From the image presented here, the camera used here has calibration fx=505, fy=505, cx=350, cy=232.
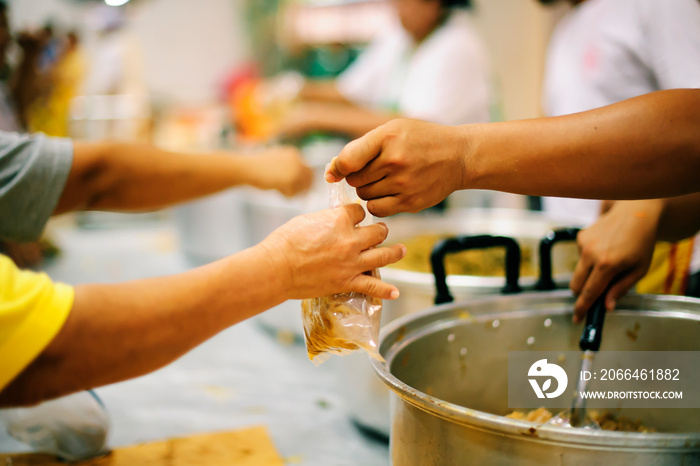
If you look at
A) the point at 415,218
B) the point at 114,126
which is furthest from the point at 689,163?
the point at 114,126

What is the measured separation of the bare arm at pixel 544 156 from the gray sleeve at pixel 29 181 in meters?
0.69

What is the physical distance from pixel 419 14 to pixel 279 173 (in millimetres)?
1146

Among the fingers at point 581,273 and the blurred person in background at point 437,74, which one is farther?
the blurred person in background at point 437,74

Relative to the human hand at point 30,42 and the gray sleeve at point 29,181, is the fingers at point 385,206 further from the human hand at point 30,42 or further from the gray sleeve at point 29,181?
the human hand at point 30,42

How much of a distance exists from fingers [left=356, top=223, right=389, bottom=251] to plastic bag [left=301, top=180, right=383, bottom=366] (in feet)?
0.10

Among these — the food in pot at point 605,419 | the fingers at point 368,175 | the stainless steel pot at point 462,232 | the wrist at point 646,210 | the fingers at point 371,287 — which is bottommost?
the food in pot at point 605,419

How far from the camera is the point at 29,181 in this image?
1013 millimetres

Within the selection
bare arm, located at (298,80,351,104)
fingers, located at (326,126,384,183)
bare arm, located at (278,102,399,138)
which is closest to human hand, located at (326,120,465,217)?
fingers, located at (326,126,384,183)

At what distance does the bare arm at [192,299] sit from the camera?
0.59 m

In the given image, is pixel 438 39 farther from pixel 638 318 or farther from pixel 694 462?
pixel 694 462

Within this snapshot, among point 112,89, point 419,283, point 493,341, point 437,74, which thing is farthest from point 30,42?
point 493,341

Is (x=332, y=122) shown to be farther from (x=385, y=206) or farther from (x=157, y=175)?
(x=385, y=206)

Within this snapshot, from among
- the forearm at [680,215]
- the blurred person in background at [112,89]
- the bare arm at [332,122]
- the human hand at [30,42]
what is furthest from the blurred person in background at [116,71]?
the forearm at [680,215]

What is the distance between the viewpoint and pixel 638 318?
2.91ft
